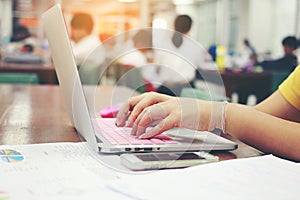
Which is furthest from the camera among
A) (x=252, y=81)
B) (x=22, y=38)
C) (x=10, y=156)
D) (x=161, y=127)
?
(x=22, y=38)

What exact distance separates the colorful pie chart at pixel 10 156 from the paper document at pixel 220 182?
0.19 meters

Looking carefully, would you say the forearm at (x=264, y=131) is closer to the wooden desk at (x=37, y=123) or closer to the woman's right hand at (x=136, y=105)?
the wooden desk at (x=37, y=123)

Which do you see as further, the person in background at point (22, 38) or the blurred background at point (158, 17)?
the blurred background at point (158, 17)

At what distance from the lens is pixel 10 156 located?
0.70 m

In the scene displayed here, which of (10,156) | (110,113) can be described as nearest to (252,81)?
(110,113)

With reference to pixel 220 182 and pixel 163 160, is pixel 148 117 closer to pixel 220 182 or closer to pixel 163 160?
pixel 163 160

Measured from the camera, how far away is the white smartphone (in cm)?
64

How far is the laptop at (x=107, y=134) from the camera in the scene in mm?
722

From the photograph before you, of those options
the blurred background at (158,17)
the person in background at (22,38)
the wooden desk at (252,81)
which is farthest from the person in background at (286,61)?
the person in background at (22,38)

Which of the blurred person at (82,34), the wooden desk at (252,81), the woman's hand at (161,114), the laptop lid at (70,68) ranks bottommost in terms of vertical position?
the wooden desk at (252,81)

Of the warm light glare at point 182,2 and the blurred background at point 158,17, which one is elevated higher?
the warm light glare at point 182,2

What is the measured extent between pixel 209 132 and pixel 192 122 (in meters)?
0.05

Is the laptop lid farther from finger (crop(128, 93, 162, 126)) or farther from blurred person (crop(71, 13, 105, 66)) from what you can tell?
blurred person (crop(71, 13, 105, 66))

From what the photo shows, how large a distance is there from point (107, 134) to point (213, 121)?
22cm
